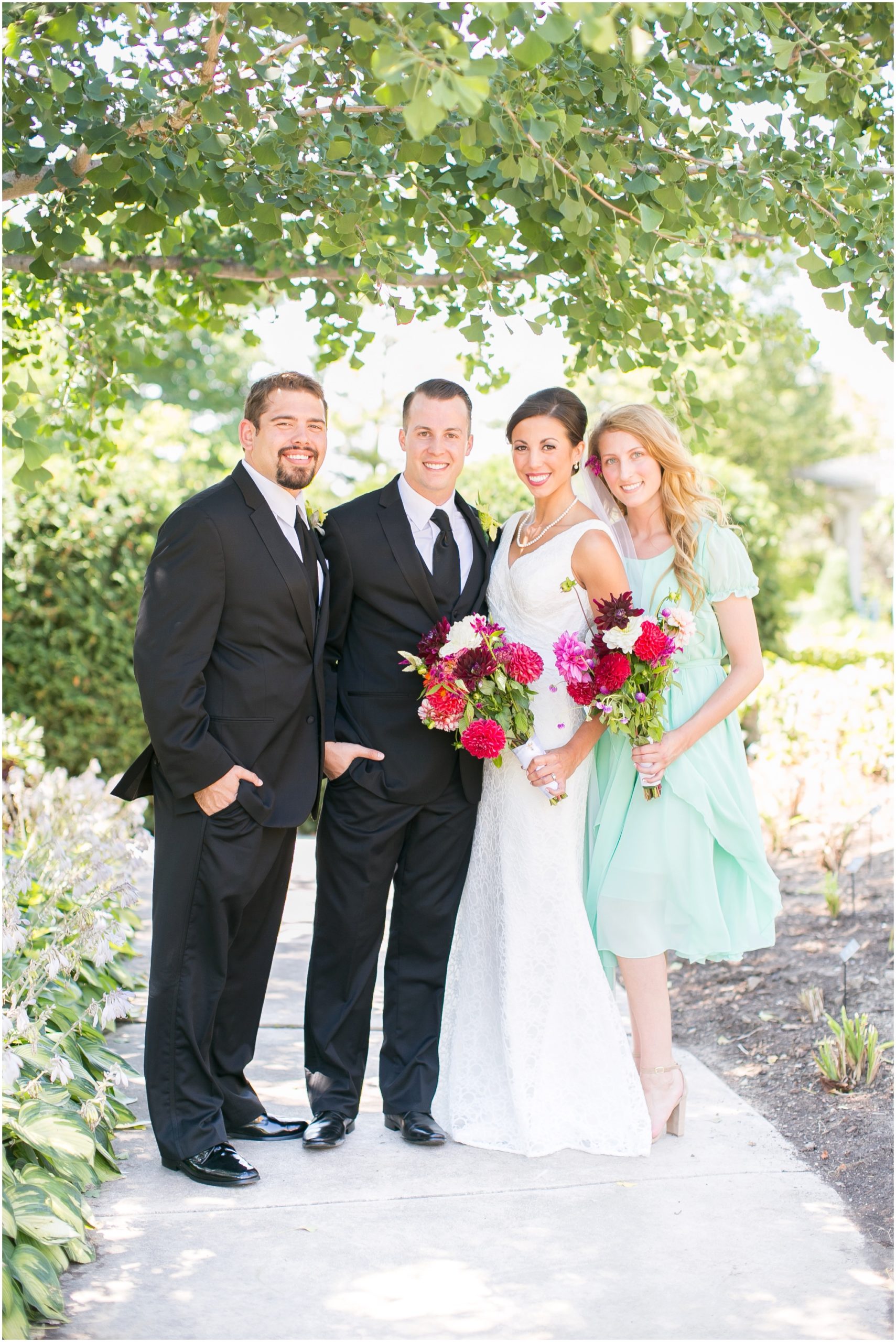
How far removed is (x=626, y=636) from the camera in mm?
3477

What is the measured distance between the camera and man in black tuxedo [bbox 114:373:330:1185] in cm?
337

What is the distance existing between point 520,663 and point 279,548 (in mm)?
808

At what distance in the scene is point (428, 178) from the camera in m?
4.04

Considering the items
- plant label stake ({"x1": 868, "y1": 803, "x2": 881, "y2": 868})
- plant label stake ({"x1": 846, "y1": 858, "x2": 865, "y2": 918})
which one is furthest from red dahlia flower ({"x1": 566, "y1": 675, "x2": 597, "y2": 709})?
plant label stake ({"x1": 868, "y1": 803, "x2": 881, "y2": 868})

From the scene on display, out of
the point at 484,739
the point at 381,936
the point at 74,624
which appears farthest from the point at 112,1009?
the point at 74,624

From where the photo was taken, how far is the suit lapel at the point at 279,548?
352cm

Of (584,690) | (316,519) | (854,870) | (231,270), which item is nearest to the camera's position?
(584,690)

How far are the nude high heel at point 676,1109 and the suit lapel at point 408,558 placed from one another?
5.32ft

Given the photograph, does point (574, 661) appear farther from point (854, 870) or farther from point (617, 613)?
point (854, 870)

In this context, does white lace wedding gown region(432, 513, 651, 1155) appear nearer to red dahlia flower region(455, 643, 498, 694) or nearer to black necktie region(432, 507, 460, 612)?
black necktie region(432, 507, 460, 612)

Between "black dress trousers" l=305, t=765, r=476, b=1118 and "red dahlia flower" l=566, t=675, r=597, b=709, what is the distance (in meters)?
0.51

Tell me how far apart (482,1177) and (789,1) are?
3.73m

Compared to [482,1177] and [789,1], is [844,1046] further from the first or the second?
[789,1]

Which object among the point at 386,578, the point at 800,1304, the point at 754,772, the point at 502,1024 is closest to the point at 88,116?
the point at 386,578
